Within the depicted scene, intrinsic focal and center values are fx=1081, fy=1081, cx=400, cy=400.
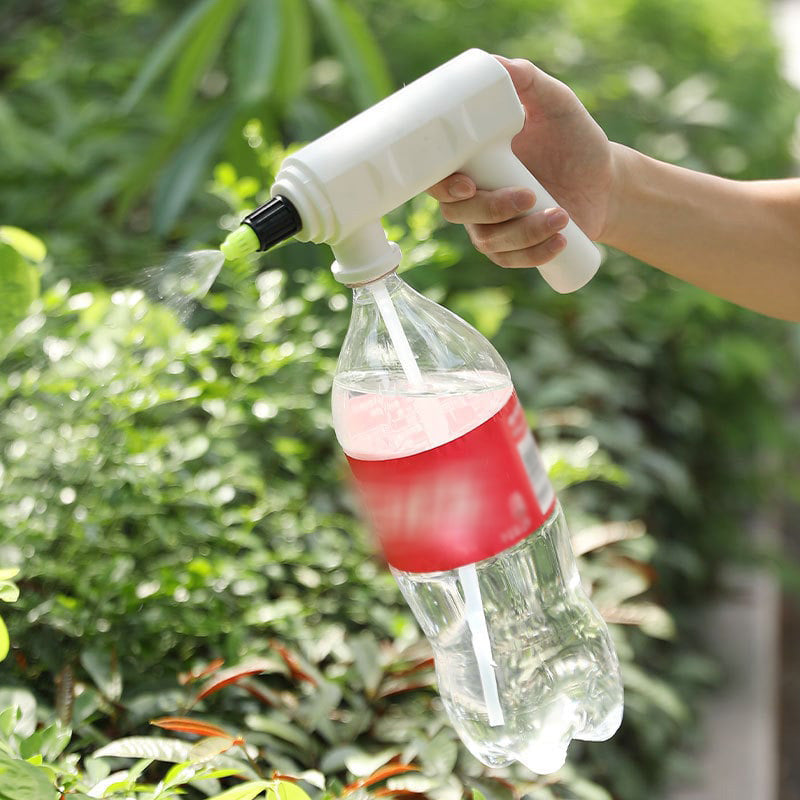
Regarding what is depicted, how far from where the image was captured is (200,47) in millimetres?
2924

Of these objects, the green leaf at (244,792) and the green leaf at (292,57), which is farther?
the green leaf at (292,57)

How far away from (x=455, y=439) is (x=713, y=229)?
610 mm

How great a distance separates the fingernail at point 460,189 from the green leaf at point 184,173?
5.78 ft

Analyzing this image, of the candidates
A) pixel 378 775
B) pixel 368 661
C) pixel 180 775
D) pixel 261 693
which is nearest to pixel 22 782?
pixel 180 775

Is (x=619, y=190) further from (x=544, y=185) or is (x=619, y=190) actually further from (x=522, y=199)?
(x=522, y=199)

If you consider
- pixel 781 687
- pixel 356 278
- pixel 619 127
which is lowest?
pixel 781 687

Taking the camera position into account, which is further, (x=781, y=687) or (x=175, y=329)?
(x=781, y=687)

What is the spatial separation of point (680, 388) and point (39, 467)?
2.50 metres

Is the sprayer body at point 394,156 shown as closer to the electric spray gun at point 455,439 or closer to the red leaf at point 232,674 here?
the electric spray gun at point 455,439

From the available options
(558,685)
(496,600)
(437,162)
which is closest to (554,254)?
(437,162)

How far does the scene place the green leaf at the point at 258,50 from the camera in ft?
9.44

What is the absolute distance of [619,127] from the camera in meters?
3.81

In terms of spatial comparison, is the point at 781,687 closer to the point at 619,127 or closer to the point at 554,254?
the point at 619,127

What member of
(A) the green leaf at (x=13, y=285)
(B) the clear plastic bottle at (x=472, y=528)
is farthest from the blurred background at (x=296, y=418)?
(B) the clear plastic bottle at (x=472, y=528)
